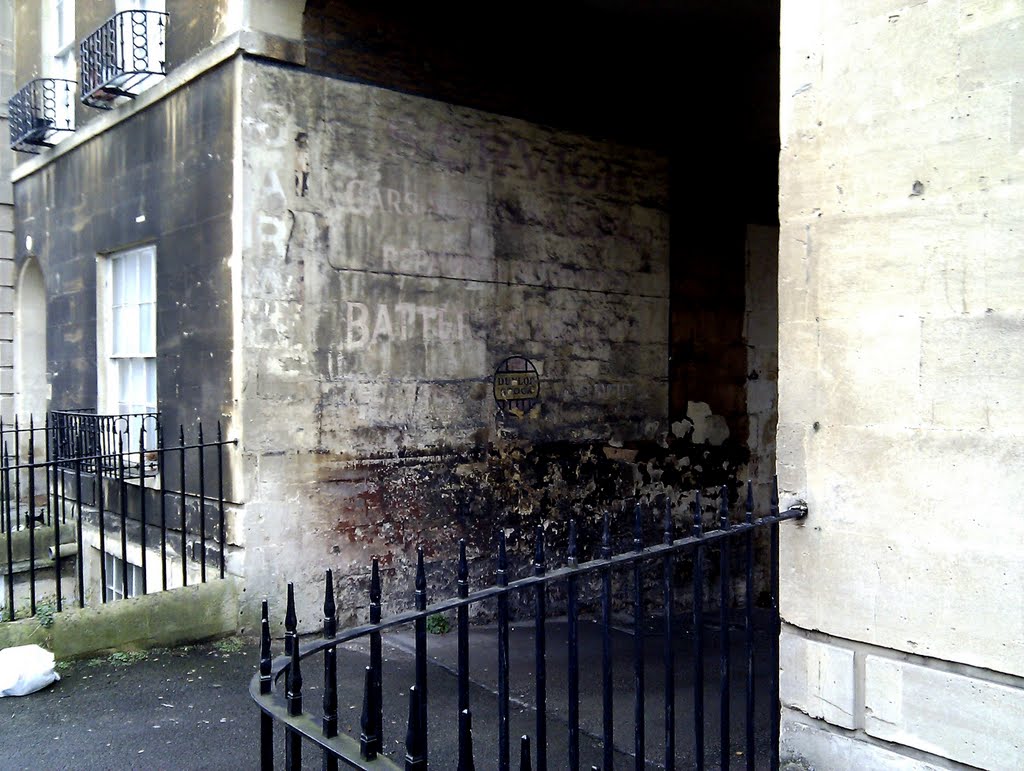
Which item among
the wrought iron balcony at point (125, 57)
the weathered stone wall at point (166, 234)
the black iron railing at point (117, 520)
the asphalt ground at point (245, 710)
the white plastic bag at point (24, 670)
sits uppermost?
the wrought iron balcony at point (125, 57)

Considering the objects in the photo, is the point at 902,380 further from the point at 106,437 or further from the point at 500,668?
the point at 106,437

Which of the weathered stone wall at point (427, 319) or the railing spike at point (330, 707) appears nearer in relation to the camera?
the railing spike at point (330, 707)

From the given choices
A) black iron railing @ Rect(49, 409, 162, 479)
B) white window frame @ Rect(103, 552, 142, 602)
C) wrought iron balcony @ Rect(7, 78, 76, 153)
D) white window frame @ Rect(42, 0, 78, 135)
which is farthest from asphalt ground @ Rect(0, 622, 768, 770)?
white window frame @ Rect(42, 0, 78, 135)

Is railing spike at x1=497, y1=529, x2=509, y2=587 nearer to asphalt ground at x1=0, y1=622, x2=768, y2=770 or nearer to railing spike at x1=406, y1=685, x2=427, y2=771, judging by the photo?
railing spike at x1=406, y1=685, x2=427, y2=771

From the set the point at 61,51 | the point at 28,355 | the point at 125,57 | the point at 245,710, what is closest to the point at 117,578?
the point at 28,355

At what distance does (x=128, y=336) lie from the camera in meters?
8.21

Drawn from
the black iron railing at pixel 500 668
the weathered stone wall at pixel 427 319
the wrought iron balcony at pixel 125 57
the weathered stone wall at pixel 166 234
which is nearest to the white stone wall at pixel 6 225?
the weathered stone wall at pixel 166 234

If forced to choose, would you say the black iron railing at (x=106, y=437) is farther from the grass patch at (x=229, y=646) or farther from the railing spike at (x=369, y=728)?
the railing spike at (x=369, y=728)

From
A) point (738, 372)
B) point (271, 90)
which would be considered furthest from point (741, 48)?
point (271, 90)

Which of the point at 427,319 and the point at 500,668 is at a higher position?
the point at 427,319

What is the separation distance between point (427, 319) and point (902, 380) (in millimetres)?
4532

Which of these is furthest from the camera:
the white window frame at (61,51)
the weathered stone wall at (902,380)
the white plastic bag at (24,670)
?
the white window frame at (61,51)

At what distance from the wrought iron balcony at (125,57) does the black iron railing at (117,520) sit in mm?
2865

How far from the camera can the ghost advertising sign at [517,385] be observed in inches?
308
